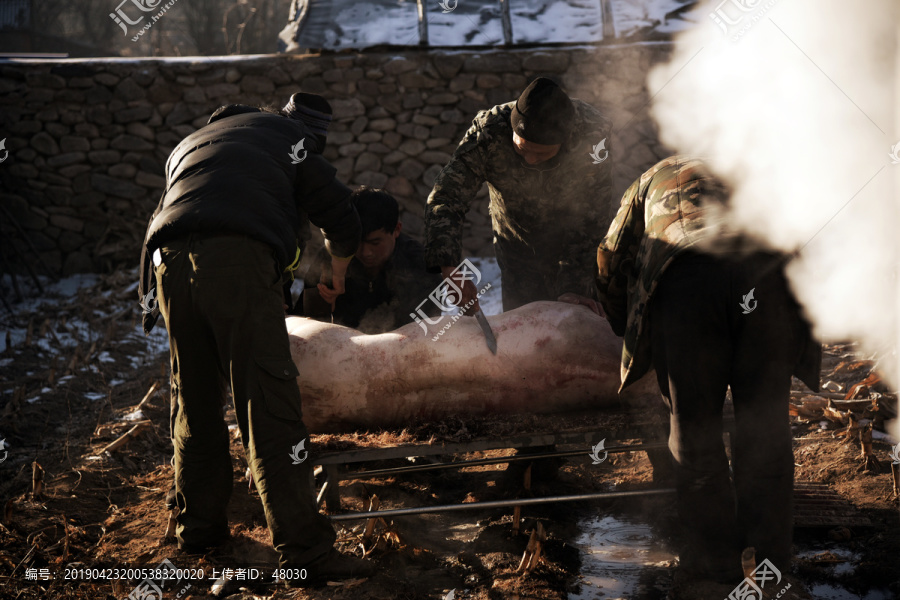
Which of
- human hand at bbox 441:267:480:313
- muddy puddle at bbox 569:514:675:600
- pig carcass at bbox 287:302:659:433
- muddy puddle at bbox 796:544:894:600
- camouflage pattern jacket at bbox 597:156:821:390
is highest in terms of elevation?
camouflage pattern jacket at bbox 597:156:821:390

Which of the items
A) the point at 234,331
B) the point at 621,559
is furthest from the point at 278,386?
the point at 621,559

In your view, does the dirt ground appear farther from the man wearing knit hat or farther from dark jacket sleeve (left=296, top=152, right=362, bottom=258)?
the man wearing knit hat

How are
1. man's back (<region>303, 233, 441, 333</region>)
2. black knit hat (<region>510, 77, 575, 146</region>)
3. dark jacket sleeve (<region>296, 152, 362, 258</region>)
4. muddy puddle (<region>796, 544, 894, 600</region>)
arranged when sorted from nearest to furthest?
muddy puddle (<region>796, 544, 894, 600</region>)
dark jacket sleeve (<region>296, 152, 362, 258</region>)
black knit hat (<region>510, 77, 575, 146</region>)
man's back (<region>303, 233, 441, 333</region>)

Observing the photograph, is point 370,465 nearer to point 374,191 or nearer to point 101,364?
point 374,191

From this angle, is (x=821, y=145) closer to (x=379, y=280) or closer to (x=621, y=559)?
(x=621, y=559)

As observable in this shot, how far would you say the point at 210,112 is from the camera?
8.30 metres

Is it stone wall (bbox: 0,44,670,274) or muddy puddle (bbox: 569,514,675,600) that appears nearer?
muddy puddle (bbox: 569,514,675,600)

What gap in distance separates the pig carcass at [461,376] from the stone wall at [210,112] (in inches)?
193

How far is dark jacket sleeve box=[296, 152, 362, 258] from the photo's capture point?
3352mm

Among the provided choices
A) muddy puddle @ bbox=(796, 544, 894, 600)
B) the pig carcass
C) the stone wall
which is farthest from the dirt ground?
the stone wall

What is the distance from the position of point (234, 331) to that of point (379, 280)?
5.77 ft

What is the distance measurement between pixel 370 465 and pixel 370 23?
5.95 metres

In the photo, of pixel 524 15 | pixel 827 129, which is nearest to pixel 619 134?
pixel 524 15

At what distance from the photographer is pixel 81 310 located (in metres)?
7.53
